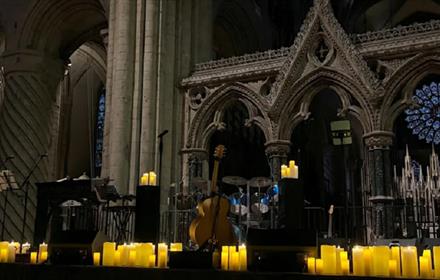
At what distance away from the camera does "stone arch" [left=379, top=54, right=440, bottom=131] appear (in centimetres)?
1092

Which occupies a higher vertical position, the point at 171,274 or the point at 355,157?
the point at 355,157

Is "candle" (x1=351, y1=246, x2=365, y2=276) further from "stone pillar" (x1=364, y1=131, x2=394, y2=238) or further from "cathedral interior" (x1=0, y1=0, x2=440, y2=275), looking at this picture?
"stone pillar" (x1=364, y1=131, x2=394, y2=238)

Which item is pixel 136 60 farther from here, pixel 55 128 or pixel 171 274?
pixel 171 274

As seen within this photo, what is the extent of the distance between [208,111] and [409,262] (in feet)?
32.7

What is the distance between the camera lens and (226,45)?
59.7 feet

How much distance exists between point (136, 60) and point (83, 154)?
36.6 ft

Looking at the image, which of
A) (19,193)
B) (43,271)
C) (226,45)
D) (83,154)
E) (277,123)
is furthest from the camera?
(83,154)

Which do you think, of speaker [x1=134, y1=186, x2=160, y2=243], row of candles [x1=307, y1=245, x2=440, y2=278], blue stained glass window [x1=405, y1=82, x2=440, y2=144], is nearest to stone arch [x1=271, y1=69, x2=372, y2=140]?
speaker [x1=134, y1=186, x2=160, y2=243]

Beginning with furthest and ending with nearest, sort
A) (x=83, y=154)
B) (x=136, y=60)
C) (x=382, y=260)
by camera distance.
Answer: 1. (x=83, y=154)
2. (x=136, y=60)
3. (x=382, y=260)

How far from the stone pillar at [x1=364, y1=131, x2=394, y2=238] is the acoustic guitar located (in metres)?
5.48

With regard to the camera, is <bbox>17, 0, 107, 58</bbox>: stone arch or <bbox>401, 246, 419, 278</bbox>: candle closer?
<bbox>401, 246, 419, 278</bbox>: candle

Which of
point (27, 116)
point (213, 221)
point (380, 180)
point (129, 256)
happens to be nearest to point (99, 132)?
point (27, 116)

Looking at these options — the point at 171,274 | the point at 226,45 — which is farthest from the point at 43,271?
the point at 226,45

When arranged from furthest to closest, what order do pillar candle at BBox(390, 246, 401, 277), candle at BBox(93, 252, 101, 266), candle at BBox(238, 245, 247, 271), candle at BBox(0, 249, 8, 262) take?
1. candle at BBox(0, 249, 8, 262)
2. candle at BBox(93, 252, 101, 266)
3. candle at BBox(238, 245, 247, 271)
4. pillar candle at BBox(390, 246, 401, 277)
